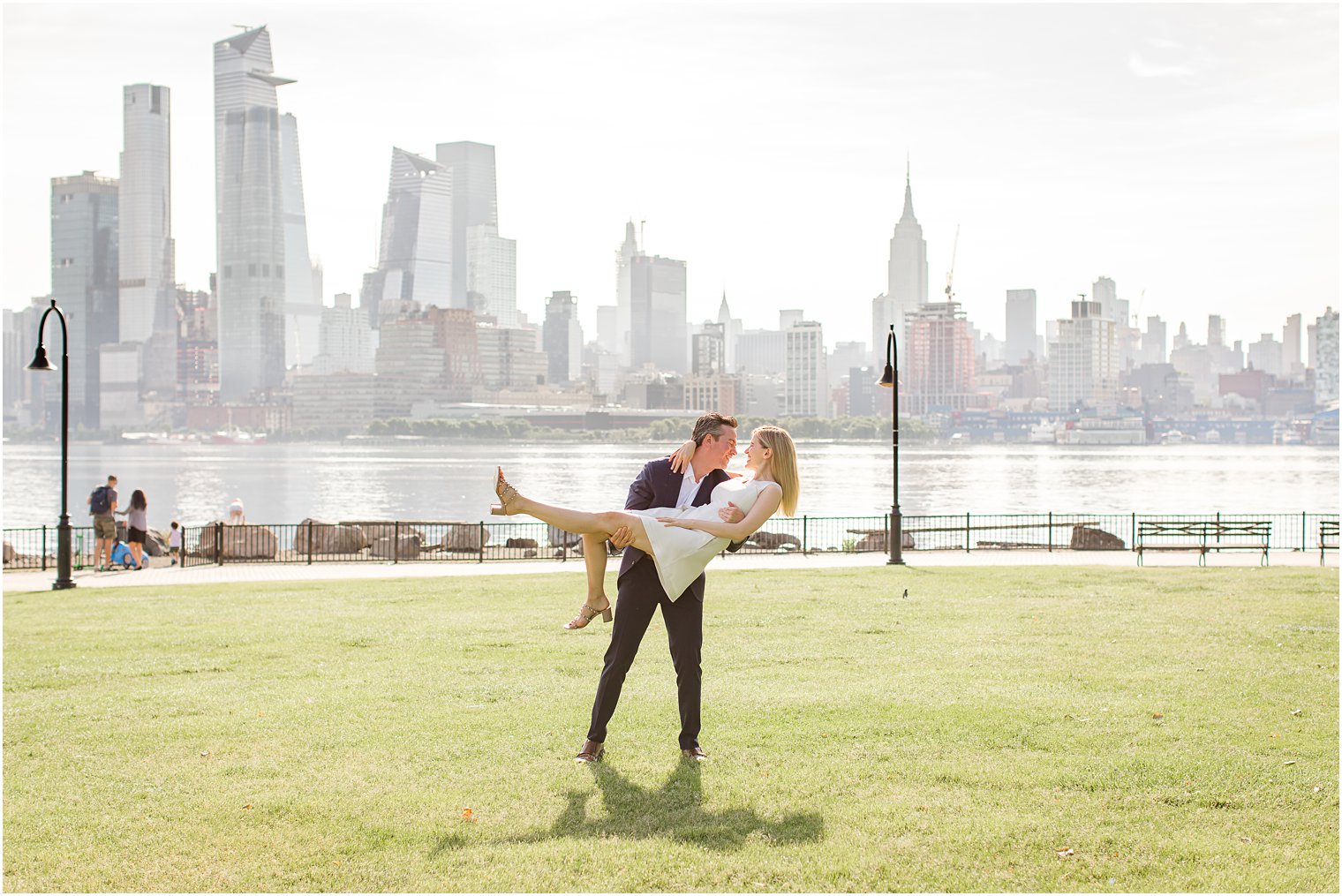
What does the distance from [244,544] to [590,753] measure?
2301 cm

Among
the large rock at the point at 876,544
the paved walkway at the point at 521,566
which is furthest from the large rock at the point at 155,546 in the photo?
the large rock at the point at 876,544

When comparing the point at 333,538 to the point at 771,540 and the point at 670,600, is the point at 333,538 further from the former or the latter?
the point at 670,600

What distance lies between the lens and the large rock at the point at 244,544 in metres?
28.1

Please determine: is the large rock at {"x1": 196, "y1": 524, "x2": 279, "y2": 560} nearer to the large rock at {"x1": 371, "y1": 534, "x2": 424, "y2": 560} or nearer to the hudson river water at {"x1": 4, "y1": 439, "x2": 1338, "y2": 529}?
the large rock at {"x1": 371, "y1": 534, "x2": 424, "y2": 560}

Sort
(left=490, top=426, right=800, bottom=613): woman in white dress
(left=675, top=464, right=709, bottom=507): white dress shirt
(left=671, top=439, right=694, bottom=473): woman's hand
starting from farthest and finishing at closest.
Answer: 1. (left=675, top=464, right=709, bottom=507): white dress shirt
2. (left=671, top=439, right=694, bottom=473): woman's hand
3. (left=490, top=426, right=800, bottom=613): woman in white dress

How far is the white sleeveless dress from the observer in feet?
24.0

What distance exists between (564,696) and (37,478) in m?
118

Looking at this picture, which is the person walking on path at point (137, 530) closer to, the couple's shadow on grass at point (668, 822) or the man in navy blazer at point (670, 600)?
the man in navy blazer at point (670, 600)

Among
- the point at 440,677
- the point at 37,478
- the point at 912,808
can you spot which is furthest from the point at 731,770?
the point at 37,478

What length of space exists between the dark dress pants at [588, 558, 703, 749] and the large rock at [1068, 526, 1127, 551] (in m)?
24.4

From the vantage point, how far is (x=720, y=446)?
24.9 feet

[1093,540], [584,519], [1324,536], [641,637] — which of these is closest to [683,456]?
[584,519]

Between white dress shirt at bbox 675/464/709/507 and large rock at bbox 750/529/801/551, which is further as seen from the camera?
large rock at bbox 750/529/801/551

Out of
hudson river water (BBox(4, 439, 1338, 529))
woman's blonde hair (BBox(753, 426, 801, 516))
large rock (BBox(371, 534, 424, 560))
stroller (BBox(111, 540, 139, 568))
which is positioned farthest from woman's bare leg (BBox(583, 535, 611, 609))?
hudson river water (BBox(4, 439, 1338, 529))
